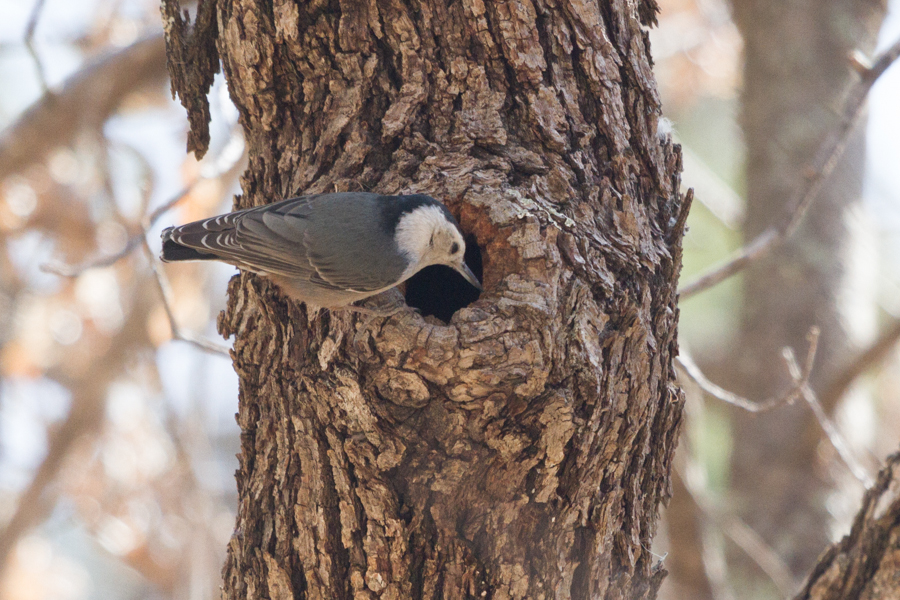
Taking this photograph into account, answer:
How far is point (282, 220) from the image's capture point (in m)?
2.45

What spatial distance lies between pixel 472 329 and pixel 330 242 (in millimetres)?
798

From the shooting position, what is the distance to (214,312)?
242 inches

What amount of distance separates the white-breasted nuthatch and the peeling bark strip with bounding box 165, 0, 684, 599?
7cm

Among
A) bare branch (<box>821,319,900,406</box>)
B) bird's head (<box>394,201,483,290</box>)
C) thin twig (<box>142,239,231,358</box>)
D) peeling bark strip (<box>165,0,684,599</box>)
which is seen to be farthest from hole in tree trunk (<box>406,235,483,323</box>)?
bare branch (<box>821,319,900,406</box>)

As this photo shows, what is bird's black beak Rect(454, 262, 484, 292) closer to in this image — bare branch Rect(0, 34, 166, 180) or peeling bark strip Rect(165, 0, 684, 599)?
peeling bark strip Rect(165, 0, 684, 599)

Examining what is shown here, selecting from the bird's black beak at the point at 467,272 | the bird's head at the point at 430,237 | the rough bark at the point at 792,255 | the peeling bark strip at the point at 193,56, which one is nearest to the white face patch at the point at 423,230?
the bird's head at the point at 430,237

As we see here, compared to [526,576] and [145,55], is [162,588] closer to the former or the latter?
[145,55]

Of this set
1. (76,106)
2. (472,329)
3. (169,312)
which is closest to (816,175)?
(472,329)

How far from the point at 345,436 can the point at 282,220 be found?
2.59 ft

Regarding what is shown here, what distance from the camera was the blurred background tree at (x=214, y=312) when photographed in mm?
4699

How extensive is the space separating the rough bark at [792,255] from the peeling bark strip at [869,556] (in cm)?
224

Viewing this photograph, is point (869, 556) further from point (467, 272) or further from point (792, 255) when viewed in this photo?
point (792, 255)

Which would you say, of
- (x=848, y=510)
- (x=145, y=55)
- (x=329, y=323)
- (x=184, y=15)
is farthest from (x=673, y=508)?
Result: (x=145, y=55)

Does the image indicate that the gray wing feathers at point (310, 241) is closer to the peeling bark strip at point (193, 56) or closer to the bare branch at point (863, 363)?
the peeling bark strip at point (193, 56)
